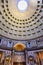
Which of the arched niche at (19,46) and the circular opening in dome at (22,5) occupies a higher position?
the circular opening in dome at (22,5)

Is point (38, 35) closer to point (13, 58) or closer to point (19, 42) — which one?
point (19, 42)

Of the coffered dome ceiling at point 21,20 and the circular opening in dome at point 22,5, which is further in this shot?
the circular opening in dome at point 22,5

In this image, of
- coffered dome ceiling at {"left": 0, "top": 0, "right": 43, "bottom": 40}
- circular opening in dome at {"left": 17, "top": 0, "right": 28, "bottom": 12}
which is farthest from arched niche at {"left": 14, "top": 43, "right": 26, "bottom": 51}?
circular opening in dome at {"left": 17, "top": 0, "right": 28, "bottom": 12}

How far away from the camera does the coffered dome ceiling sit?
31844 mm

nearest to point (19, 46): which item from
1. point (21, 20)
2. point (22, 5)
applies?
point (21, 20)

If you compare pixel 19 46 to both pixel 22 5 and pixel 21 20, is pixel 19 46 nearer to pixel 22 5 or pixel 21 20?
pixel 21 20

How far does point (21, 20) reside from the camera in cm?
3506

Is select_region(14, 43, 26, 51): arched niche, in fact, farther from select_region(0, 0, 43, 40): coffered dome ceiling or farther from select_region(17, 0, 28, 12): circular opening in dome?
select_region(17, 0, 28, 12): circular opening in dome

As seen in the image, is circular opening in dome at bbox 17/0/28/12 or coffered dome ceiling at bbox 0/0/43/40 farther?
circular opening in dome at bbox 17/0/28/12

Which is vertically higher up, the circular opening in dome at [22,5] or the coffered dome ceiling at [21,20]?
the circular opening in dome at [22,5]

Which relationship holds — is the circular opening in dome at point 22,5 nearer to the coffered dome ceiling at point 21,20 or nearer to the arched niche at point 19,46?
the coffered dome ceiling at point 21,20

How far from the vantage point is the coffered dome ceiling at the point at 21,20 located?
31.8 metres

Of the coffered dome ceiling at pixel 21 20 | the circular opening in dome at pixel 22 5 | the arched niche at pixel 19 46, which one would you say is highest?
the circular opening in dome at pixel 22 5

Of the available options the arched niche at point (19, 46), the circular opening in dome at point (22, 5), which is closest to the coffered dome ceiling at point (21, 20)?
the circular opening in dome at point (22, 5)
